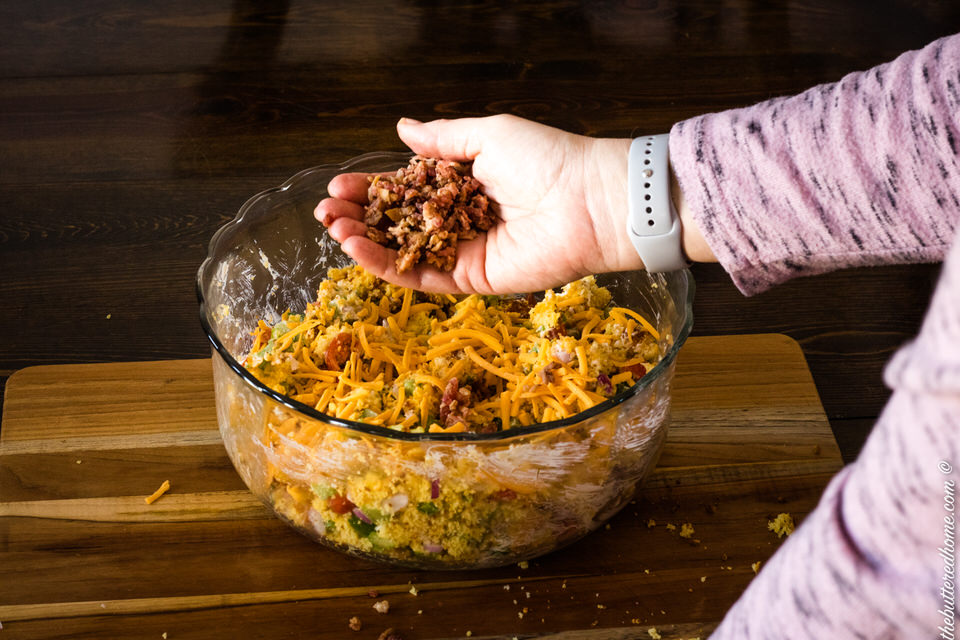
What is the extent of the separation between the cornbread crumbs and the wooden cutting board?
0.01 meters

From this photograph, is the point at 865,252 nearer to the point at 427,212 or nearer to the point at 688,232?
the point at 688,232

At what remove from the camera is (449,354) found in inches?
47.9

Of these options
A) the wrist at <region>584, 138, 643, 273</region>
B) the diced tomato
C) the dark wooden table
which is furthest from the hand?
the dark wooden table

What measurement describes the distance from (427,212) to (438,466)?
1.23ft

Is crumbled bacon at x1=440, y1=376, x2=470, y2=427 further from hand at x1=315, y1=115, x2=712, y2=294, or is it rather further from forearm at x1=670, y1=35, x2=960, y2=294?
forearm at x1=670, y1=35, x2=960, y2=294

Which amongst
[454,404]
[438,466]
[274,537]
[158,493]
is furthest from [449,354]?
[158,493]

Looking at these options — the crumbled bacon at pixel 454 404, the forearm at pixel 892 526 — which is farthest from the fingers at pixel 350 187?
the forearm at pixel 892 526

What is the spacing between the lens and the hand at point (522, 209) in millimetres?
1191

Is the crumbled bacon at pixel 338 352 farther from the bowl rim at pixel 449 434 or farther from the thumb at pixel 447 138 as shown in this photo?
the thumb at pixel 447 138

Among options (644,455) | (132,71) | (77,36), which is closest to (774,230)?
(644,455)

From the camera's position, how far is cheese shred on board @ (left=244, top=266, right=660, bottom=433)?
3.73 ft

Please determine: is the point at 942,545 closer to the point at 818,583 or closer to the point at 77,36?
the point at 818,583

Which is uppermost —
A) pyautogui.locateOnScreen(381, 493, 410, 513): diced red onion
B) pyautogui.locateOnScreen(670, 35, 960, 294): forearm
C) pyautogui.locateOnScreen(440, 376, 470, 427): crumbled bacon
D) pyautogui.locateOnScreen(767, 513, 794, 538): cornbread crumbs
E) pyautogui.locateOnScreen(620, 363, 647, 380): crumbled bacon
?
pyautogui.locateOnScreen(670, 35, 960, 294): forearm

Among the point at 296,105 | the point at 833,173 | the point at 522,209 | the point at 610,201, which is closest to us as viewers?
the point at 833,173
